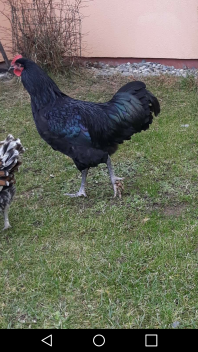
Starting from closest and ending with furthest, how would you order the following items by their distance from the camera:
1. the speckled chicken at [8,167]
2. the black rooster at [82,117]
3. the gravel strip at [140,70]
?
the speckled chicken at [8,167] < the black rooster at [82,117] < the gravel strip at [140,70]

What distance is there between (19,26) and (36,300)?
7304 mm

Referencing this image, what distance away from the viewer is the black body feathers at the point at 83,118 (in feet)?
14.9

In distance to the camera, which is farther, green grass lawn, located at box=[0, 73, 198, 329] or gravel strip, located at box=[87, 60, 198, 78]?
gravel strip, located at box=[87, 60, 198, 78]

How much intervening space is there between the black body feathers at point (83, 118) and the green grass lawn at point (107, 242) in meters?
0.72

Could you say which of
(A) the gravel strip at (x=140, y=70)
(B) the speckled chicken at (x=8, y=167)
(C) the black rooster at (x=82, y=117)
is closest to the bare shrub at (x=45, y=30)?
(A) the gravel strip at (x=140, y=70)

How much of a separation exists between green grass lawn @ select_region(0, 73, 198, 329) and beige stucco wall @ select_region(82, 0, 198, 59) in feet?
11.4

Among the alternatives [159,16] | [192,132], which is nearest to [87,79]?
[159,16]

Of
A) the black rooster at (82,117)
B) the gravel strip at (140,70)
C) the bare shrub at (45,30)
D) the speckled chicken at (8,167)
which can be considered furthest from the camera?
the gravel strip at (140,70)

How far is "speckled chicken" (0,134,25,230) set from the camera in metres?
4.02
